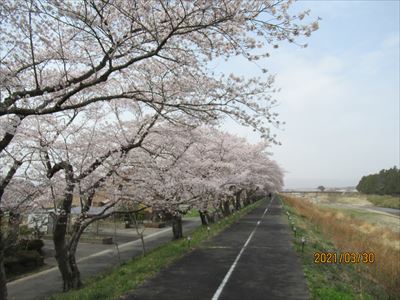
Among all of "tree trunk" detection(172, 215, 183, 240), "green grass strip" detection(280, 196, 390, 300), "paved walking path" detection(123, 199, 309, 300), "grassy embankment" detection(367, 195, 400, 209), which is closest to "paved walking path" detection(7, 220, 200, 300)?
"tree trunk" detection(172, 215, 183, 240)

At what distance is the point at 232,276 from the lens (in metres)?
11.3

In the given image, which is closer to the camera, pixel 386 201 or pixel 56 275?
pixel 56 275

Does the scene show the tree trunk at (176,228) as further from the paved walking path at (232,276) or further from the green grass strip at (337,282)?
the green grass strip at (337,282)

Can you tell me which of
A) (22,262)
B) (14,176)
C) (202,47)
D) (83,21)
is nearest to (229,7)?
(202,47)

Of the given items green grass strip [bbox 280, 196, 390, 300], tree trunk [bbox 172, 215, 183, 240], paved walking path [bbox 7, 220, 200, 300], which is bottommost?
green grass strip [bbox 280, 196, 390, 300]

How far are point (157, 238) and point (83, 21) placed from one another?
82.8 ft

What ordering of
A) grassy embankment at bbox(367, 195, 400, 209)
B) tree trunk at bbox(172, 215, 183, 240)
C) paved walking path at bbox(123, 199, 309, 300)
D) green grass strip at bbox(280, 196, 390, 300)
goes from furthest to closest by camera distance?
grassy embankment at bbox(367, 195, 400, 209) → tree trunk at bbox(172, 215, 183, 240) → green grass strip at bbox(280, 196, 390, 300) → paved walking path at bbox(123, 199, 309, 300)

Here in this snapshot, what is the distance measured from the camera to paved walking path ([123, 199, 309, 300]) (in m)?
Result: 9.38

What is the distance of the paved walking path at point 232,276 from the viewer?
938cm

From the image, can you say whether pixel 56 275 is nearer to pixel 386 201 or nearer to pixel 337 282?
pixel 337 282

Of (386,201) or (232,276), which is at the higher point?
(386,201)
